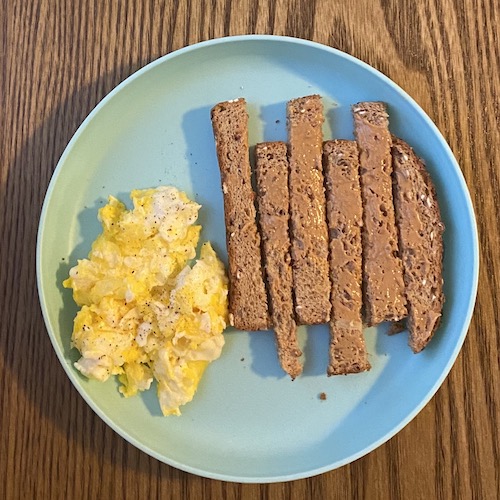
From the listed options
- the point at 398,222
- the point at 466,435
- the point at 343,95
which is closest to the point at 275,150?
the point at 343,95

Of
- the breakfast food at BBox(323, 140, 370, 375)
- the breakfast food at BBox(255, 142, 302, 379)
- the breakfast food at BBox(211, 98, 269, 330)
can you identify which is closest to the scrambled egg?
the breakfast food at BBox(211, 98, 269, 330)

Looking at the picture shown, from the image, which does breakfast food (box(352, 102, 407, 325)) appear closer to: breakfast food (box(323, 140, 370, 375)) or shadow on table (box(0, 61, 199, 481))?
breakfast food (box(323, 140, 370, 375))

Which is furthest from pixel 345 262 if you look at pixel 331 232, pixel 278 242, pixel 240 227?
pixel 240 227

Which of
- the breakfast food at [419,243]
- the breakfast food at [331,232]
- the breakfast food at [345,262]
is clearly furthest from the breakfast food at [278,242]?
the breakfast food at [419,243]

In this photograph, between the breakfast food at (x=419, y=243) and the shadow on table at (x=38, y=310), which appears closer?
the breakfast food at (x=419, y=243)

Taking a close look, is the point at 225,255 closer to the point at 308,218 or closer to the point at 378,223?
the point at 308,218

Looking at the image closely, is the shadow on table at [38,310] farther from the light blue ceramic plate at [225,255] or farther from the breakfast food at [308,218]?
the breakfast food at [308,218]
